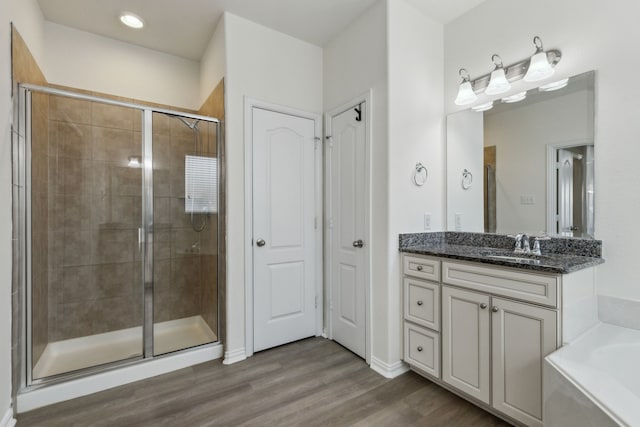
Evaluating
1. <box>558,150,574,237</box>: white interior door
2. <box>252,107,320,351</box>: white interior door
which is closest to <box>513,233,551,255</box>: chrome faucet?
<box>558,150,574,237</box>: white interior door

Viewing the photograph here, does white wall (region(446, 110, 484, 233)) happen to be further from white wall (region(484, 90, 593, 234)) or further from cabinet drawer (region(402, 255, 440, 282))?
cabinet drawer (region(402, 255, 440, 282))

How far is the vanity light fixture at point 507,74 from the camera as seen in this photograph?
188cm

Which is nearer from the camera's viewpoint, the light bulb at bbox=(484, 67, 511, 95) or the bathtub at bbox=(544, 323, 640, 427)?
the bathtub at bbox=(544, 323, 640, 427)

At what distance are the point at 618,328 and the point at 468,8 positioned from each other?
7.99 ft

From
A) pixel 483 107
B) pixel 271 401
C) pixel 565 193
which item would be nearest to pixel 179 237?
pixel 271 401

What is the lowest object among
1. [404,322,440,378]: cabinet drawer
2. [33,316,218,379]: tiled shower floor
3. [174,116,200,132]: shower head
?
[33,316,218,379]: tiled shower floor

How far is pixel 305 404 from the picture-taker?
190cm

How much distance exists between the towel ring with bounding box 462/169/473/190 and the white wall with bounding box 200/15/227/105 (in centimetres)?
220

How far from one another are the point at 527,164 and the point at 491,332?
1.23m

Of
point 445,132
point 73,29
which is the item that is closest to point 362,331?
point 445,132

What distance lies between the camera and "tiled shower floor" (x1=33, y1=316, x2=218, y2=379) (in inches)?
86.7
